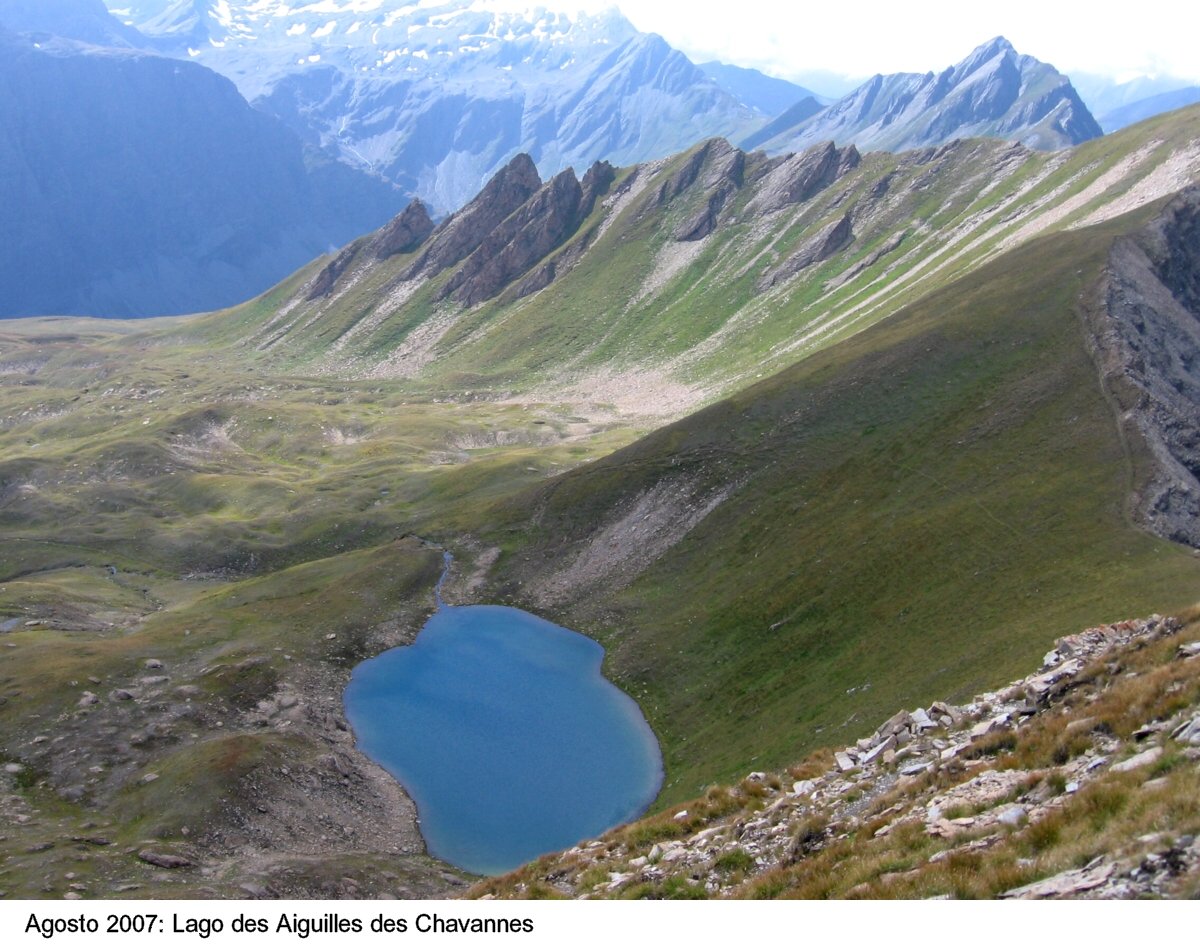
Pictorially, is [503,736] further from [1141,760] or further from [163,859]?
[1141,760]

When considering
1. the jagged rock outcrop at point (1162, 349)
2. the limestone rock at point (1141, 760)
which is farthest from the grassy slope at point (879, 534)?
the limestone rock at point (1141, 760)

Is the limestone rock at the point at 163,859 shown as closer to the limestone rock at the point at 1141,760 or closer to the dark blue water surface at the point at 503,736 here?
the dark blue water surface at the point at 503,736

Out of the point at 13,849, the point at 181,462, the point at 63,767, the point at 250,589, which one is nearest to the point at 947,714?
the point at 13,849

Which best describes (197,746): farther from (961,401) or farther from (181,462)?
(181,462)

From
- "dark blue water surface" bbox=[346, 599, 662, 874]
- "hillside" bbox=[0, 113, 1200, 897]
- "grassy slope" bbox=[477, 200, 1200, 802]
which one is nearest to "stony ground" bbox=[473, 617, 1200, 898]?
"hillside" bbox=[0, 113, 1200, 897]

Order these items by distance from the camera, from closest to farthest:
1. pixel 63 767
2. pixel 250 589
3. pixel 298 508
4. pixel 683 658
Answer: pixel 63 767 → pixel 683 658 → pixel 250 589 → pixel 298 508

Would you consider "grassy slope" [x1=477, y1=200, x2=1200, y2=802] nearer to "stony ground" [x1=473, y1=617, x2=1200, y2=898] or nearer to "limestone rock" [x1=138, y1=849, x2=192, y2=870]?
"stony ground" [x1=473, y1=617, x2=1200, y2=898]
